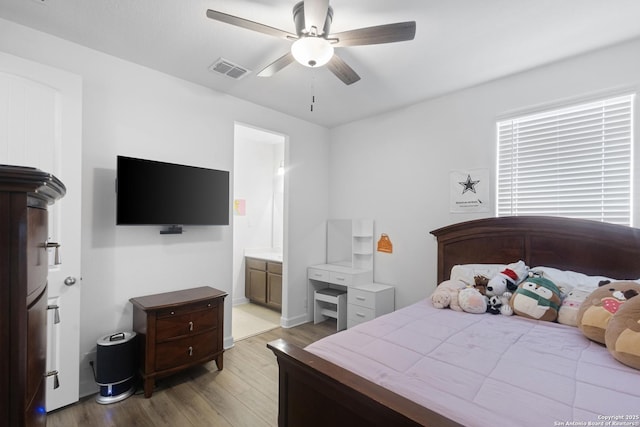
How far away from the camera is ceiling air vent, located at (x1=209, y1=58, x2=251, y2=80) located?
2.57 m

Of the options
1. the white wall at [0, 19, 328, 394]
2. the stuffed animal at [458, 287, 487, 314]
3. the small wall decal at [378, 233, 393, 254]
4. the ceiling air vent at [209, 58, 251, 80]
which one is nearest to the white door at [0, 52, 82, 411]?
the white wall at [0, 19, 328, 394]

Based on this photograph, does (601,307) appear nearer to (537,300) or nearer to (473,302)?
(537,300)

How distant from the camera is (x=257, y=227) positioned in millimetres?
5219

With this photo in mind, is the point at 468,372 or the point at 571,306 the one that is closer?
the point at 468,372

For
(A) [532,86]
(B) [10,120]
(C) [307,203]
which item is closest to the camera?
(B) [10,120]

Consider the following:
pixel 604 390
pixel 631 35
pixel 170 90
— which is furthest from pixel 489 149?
pixel 170 90

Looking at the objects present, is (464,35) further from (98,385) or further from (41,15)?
(98,385)

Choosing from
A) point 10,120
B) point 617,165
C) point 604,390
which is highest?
point 10,120

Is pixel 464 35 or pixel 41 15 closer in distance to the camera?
pixel 41 15

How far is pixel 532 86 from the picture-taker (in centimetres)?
269

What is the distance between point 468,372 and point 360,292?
219 cm

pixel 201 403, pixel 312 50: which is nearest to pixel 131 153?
pixel 312 50

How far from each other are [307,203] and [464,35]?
8.52ft

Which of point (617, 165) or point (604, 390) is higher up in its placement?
point (617, 165)
